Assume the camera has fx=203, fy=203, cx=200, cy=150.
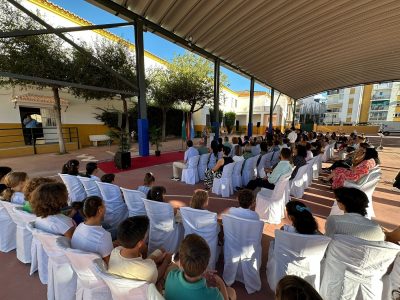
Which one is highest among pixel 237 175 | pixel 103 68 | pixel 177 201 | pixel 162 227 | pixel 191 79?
pixel 191 79

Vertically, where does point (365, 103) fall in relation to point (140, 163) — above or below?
above

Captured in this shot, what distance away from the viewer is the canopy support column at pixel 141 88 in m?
7.30

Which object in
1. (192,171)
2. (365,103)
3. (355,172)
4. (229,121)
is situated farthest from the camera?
(365,103)

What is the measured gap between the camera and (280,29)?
25.1 ft

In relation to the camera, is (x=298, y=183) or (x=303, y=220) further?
(x=298, y=183)

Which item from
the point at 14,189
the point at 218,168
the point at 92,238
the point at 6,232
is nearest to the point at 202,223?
the point at 92,238

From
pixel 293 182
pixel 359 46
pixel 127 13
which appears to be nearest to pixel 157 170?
pixel 293 182

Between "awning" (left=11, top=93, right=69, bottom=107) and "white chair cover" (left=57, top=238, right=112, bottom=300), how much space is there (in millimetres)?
12152

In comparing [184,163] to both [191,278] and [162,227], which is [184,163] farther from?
[191,278]

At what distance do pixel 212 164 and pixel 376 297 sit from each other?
439cm

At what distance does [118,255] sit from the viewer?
1420mm

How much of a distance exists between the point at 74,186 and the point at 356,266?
3.94 metres

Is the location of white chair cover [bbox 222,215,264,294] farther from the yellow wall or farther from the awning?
the yellow wall

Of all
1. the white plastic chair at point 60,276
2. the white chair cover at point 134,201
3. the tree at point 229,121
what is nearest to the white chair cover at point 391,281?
the white chair cover at point 134,201
